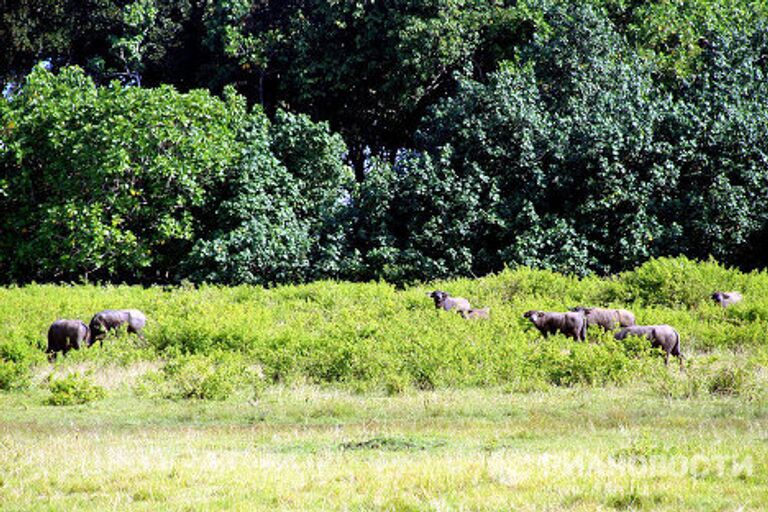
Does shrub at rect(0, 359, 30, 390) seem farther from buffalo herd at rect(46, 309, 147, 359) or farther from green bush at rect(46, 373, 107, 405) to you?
buffalo herd at rect(46, 309, 147, 359)

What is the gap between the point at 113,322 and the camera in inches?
842

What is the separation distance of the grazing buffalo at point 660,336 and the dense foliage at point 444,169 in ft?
36.7

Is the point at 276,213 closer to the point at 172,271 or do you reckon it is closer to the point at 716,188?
the point at 172,271

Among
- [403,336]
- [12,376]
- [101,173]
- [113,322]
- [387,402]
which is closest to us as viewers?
[387,402]

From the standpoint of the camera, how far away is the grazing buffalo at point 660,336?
18.1 m

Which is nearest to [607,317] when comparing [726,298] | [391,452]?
[726,298]

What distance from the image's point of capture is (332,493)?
8766 mm

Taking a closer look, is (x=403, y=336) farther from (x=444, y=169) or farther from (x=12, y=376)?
(x=444, y=169)

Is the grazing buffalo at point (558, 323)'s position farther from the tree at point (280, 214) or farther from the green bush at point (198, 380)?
the tree at point (280, 214)

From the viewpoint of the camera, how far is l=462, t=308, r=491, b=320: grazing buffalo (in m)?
22.4

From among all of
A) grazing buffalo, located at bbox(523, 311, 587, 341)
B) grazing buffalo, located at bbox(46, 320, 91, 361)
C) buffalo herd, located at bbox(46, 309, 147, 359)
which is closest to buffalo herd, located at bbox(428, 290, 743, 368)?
grazing buffalo, located at bbox(523, 311, 587, 341)

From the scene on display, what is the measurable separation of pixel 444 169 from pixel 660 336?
1400 cm

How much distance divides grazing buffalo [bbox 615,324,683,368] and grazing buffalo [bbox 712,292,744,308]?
5768 mm

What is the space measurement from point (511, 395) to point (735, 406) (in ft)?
11.4
